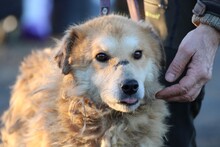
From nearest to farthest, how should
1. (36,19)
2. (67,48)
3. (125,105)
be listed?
(125,105)
(67,48)
(36,19)

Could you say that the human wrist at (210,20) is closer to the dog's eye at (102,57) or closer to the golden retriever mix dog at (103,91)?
the golden retriever mix dog at (103,91)

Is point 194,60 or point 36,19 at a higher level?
point 194,60

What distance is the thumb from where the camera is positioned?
454 cm

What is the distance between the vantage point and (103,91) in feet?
15.5

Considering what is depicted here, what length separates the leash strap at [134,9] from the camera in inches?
202

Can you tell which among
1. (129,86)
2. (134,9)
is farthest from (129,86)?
(134,9)

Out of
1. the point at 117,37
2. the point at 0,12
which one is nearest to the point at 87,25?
the point at 117,37

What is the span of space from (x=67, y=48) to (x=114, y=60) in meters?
0.36

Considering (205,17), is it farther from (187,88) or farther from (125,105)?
(125,105)

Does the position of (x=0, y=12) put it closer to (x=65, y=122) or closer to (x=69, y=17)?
(x=69, y=17)

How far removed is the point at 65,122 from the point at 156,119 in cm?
59

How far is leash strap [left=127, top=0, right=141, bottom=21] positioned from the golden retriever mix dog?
0.52ft

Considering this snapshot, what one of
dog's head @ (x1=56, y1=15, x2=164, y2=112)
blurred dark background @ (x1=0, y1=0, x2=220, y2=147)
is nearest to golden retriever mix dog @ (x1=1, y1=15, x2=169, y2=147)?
dog's head @ (x1=56, y1=15, x2=164, y2=112)

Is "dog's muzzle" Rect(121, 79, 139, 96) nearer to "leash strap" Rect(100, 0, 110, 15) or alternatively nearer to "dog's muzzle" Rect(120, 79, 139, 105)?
"dog's muzzle" Rect(120, 79, 139, 105)
